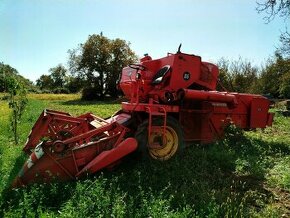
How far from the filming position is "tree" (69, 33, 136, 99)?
160 ft

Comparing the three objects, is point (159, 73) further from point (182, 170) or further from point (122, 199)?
point (122, 199)

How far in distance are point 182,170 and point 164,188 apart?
3.49ft

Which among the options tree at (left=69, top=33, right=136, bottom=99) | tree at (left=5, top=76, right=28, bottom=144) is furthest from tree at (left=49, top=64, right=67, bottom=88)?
tree at (left=5, top=76, right=28, bottom=144)

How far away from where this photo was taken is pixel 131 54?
168 ft

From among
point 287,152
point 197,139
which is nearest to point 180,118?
point 197,139

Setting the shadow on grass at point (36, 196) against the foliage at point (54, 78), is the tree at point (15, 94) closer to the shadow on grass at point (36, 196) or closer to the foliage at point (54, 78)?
the shadow on grass at point (36, 196)

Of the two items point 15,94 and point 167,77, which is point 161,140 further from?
point 15,94

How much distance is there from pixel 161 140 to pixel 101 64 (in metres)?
42.1

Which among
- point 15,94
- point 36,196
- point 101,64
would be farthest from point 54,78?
point 36,196

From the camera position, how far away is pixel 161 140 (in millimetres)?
8148

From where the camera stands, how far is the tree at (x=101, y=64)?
4869 centimetres

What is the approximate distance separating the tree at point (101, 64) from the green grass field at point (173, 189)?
3956 centimetres

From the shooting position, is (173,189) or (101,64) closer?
(173,189)

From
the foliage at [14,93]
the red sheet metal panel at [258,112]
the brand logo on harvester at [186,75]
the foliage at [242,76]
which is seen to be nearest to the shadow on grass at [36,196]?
the brand logo on harvester at [186,75]
